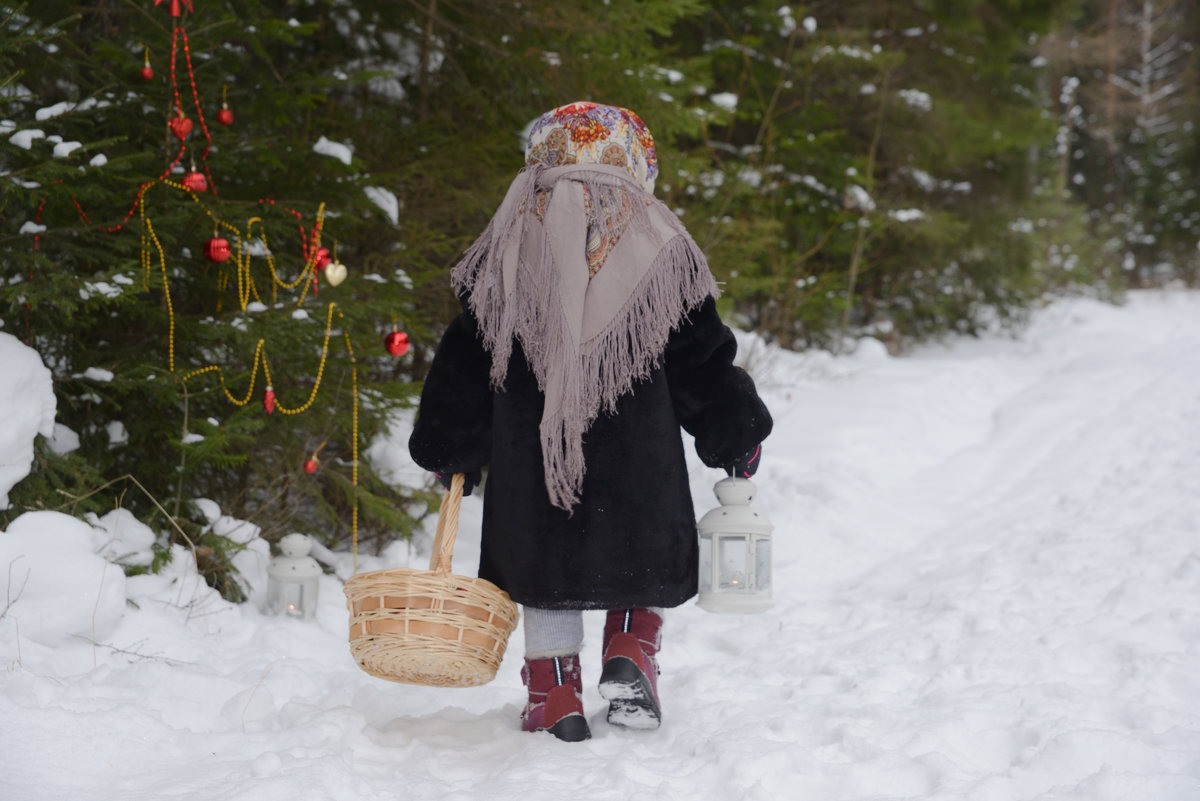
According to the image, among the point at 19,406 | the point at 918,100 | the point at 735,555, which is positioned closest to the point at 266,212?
the point at 19,406

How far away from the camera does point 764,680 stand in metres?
3.64

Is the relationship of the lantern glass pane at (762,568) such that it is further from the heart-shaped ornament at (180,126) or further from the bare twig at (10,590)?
the heart-shaped ornament at (180,126)

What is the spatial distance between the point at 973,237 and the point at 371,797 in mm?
11693

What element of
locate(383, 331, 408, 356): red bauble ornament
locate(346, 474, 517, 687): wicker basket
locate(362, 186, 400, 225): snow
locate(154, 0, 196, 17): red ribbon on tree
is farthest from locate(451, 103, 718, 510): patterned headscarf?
locate(362, 186, 400, 225): snow

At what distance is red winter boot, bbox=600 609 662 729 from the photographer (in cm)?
290

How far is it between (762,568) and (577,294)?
3.33ft

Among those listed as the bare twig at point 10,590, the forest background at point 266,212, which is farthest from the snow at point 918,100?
the bare twig at point 10,590

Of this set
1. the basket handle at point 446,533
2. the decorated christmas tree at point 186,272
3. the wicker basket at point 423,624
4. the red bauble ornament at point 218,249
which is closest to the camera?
the wicker basket at point 423,624

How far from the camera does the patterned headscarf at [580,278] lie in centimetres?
286

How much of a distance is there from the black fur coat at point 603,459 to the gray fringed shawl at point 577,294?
7 cm

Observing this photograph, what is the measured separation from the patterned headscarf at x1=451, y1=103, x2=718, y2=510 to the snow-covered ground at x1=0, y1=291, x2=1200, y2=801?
88 centimetres

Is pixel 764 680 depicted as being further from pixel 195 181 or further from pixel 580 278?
pixel 195 181

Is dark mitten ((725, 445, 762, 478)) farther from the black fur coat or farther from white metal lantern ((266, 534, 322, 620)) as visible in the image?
white metal lantern ((266, 534, 322, 620))

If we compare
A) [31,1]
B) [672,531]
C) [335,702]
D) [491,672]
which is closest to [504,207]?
[672,531]
